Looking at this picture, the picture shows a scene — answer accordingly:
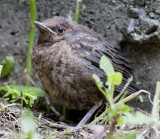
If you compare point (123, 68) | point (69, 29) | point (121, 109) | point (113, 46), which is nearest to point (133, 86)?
point (123, 68)

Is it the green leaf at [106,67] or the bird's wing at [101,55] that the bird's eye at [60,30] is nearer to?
the bird's wing at [101,55]

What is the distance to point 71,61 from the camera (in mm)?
2691

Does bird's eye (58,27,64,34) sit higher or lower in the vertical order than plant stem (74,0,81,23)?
lower

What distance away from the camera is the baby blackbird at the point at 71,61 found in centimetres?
270

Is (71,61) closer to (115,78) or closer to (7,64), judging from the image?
(115,78)

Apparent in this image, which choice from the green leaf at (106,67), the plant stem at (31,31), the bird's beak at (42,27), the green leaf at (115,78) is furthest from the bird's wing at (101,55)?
the green leaf at (115,78)

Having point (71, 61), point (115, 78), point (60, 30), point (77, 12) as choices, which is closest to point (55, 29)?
point (60, 30)

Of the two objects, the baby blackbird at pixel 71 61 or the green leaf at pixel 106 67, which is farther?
the baby blackbird at pixel 71 61

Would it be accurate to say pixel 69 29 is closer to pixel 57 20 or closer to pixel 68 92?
pixel 57 20

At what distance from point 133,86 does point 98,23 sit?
91 cm

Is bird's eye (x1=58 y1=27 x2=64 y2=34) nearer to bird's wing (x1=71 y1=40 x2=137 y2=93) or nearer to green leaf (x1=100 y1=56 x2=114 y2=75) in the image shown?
bird's wing (x1=71 y1=40 x2=137 y2=93)

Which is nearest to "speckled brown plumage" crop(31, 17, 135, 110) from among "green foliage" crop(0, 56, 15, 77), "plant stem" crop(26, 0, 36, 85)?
"plant stem" crop(26, 0, 36, 85)

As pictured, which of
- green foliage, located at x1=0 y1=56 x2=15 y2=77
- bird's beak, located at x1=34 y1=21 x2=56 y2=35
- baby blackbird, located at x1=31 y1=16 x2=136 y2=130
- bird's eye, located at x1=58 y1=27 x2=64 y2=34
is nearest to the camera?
baby blackbird, located at x1=31 y1=16 x2=136 y2=130

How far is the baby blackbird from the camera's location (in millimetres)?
2695
